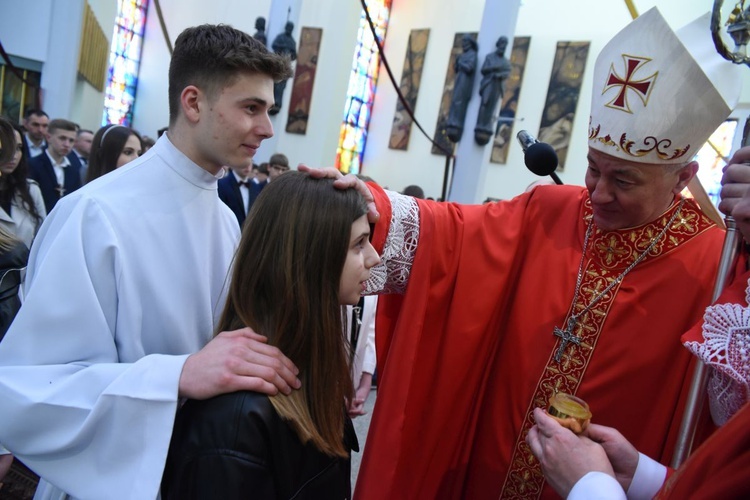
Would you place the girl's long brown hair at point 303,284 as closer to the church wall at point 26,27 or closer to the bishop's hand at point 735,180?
the bishop's hand at point 735,180

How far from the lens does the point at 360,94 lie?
15750 millimetres

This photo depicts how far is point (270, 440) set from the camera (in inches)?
45.4

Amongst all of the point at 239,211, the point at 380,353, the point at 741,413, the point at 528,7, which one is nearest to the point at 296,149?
the point at 528,7

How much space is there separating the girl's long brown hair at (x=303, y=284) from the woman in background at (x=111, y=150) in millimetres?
2112

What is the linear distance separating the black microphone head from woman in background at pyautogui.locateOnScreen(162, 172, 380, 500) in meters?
0.60

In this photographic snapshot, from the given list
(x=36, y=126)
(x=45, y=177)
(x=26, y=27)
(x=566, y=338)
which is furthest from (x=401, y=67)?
(x=566, y=338)

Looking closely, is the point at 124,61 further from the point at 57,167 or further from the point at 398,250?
the point at 398,250

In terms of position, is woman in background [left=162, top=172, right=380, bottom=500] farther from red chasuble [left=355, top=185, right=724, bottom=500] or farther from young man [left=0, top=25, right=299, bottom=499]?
red chasuble [left=355, top=185, right=724, bottom=500]

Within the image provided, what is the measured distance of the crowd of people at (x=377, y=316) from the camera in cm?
116

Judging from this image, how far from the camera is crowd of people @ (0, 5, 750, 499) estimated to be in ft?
3.80

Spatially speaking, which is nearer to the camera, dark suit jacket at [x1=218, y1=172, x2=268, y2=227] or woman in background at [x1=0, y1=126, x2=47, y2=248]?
woman in background at [x1=0, y1=126, x2=47, y2=248]

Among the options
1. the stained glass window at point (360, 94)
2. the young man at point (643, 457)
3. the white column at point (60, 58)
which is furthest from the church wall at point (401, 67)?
the young man at point (643, 457)

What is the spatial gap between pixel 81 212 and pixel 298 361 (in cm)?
56

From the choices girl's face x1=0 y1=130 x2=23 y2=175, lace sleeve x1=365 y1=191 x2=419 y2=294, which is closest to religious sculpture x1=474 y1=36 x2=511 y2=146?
girl's face x1=0 y1=130 x2=23 y2=175
